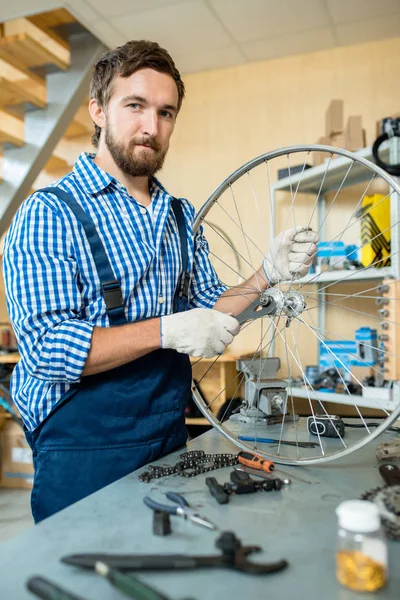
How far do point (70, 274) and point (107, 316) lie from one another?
0.12 meters

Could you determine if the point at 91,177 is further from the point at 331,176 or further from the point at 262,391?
the point at 331,176

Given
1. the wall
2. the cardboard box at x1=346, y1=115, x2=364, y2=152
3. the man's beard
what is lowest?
the man's beard

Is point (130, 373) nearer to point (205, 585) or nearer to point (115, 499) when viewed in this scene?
point (115, 499)

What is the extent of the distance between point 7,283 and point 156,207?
42 centimetres

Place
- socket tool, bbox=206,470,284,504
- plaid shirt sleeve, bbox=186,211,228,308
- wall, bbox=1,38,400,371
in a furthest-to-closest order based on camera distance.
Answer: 1. wall, bbox=1,38,400,371
2. plaid shirt sleeve, bbox=186,211,228,308
3. socket tool, bbox=206,470,284,504

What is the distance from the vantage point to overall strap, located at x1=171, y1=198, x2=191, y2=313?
4.38 ft

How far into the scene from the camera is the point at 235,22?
9.63ft

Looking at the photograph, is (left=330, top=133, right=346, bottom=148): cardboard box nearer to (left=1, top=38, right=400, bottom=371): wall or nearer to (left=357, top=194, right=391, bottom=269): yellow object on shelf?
(left=357, top=194, right=391, bottom=269): yellow object on shelf

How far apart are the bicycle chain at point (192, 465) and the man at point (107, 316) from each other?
3.4 inches

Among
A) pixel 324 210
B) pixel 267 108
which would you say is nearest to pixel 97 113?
pixel 324 210

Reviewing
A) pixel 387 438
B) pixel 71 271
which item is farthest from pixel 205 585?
pixel 387 438

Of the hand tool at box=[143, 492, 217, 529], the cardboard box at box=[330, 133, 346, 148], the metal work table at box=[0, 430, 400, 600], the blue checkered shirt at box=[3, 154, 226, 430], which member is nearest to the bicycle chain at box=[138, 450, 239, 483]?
the metal work table at box=[0, 430, 400, 600]

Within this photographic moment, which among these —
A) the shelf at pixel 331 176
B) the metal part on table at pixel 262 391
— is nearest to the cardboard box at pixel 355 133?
the shelf at pixel 331 176

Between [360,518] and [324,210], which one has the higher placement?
[324,210]
